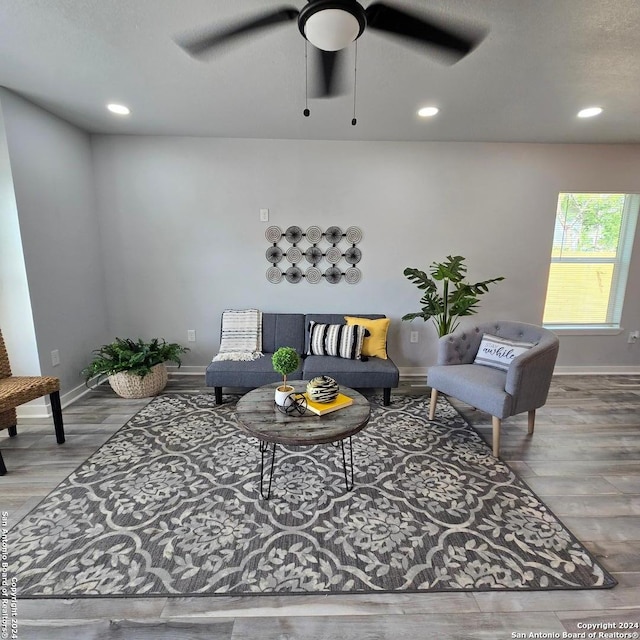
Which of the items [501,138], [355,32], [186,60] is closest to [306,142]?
[186,60]

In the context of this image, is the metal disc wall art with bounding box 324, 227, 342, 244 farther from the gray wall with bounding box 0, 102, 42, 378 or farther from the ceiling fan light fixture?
the gray wall with bounding box 0, 102, 42, 378

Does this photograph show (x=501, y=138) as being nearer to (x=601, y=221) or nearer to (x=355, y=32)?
(x=601, y=221)

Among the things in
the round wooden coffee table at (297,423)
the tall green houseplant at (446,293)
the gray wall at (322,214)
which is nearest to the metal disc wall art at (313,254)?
the gray wall at (322,214)

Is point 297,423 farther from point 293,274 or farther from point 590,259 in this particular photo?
point 590,259

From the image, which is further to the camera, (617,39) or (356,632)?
(617,39)

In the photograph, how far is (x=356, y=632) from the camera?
1.24 metres

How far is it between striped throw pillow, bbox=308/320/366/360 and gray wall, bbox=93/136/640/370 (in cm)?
52

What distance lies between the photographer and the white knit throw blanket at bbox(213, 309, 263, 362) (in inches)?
134

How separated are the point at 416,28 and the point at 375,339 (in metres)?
2.45

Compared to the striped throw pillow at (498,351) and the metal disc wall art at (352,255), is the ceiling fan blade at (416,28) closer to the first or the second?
the striped throw pillow at (498,351)

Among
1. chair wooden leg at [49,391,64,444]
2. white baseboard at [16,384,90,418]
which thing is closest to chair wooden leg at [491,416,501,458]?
chair wooden leg at [49,391,64,444]

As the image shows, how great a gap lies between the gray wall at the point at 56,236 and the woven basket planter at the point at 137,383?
459 millimetres

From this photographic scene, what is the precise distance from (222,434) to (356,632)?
5.42ft

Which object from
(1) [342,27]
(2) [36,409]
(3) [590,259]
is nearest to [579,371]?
(3) [590,259]
